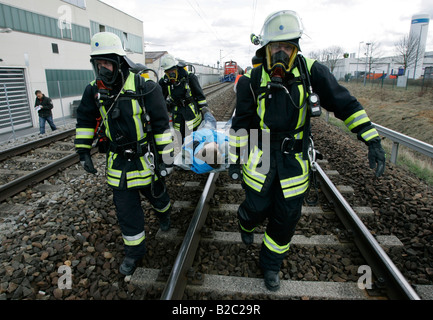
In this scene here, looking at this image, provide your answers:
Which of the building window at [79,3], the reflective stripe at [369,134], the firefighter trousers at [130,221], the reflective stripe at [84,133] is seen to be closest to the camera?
the reflective stripe at [369,134]

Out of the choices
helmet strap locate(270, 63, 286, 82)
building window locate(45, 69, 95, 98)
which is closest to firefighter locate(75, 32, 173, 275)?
helmet strap locate(270, 63, 286, 82)

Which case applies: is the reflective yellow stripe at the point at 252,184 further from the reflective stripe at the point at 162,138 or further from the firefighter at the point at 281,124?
the reflective stripe at the point at 162,138

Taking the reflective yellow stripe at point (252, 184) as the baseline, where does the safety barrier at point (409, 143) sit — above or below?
below

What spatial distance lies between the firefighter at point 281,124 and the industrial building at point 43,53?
13.6 metres

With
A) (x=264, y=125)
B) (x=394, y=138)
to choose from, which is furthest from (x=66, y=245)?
(x=394, y=138)

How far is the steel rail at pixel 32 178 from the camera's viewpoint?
4.84 m

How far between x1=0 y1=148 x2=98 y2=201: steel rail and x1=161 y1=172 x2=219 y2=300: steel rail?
332 centimetres

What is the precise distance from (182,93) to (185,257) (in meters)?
3.58

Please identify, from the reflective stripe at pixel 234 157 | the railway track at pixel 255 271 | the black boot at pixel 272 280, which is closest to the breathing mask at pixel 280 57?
A: the reflective stripe at pixel 234 157

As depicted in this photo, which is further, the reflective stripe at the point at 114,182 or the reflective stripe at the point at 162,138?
the reflective stripe at the point at 162,138

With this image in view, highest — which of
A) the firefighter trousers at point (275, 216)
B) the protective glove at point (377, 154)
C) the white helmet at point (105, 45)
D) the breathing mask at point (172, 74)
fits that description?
the white helmet at point (105, 45)

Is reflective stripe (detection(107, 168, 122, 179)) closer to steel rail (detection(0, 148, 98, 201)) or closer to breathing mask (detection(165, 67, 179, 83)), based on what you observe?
steel rail (detection(0, 148, 98, 201))
